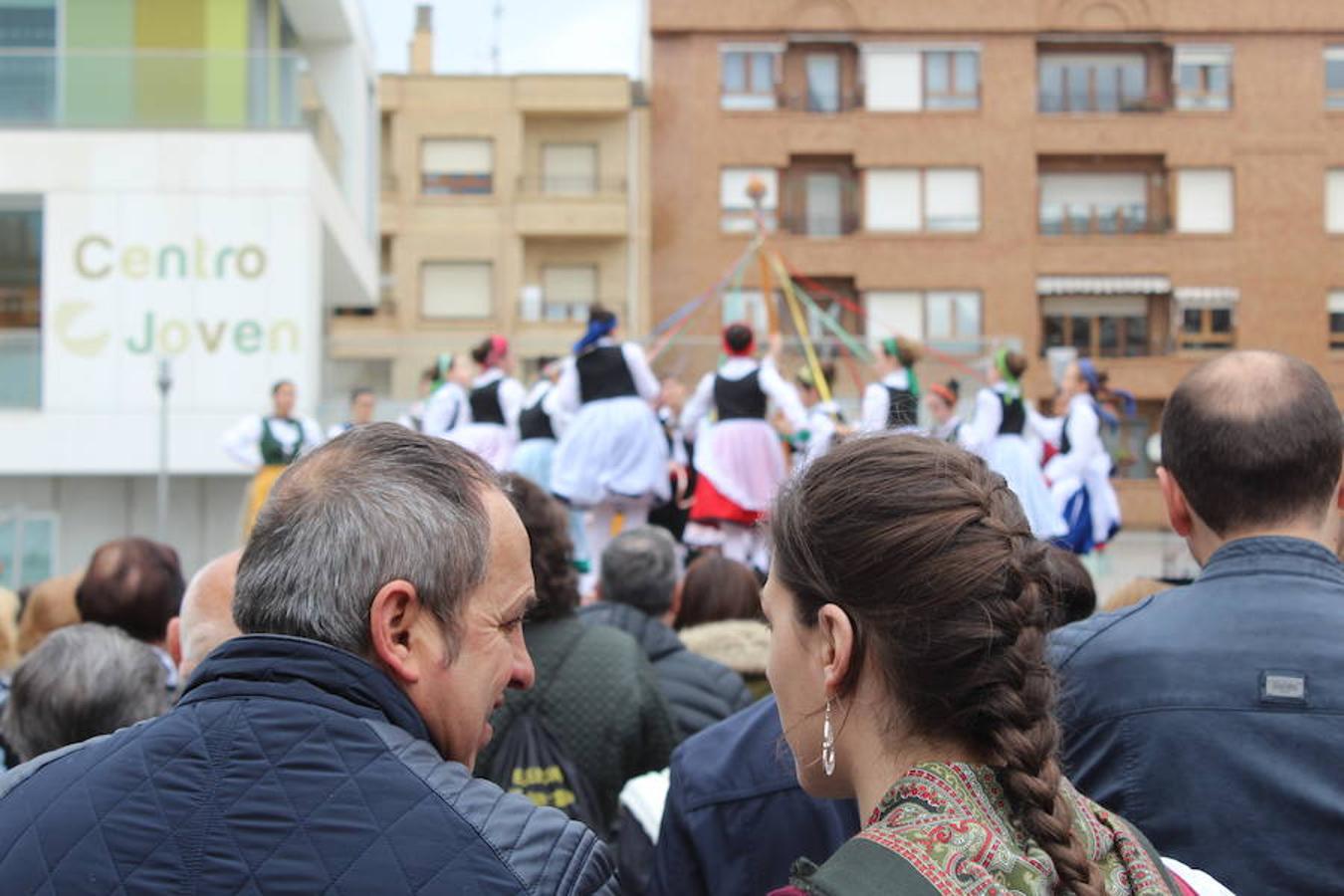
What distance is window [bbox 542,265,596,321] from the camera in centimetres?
4162

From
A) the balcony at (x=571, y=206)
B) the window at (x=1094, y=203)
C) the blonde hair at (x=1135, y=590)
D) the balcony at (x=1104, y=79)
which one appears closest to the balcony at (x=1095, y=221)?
the window at (x=1094, y=203)

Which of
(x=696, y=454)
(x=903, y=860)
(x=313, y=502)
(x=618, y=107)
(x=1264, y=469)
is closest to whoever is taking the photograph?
(x=903, y=860)

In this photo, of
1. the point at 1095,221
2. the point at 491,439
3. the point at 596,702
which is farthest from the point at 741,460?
the point at 1095,221

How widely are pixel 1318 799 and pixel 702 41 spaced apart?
41021 mm

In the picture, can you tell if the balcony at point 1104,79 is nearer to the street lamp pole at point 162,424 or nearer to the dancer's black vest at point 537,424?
the street lamp pole at point 162,424

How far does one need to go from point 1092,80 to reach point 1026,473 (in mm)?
32953

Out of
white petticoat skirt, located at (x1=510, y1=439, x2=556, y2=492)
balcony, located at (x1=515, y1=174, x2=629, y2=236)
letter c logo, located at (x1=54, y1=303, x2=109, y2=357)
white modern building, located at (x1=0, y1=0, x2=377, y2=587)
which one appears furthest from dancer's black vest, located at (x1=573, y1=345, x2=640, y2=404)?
balcony, located at (x1=515, y1=174, x2=629, y2=236)

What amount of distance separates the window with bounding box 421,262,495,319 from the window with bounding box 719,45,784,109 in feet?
24.7

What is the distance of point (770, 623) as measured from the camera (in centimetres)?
214

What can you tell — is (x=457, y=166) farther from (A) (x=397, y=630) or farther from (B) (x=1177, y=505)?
(A) (x=397, y=630)

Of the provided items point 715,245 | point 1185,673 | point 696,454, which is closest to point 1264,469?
point 1185,673

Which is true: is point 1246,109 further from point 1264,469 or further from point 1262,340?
point 1264,469

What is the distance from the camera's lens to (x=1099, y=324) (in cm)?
4234

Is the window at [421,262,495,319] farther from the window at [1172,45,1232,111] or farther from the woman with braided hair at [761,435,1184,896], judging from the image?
the woman with braided hair at [761,435,1184,896]
